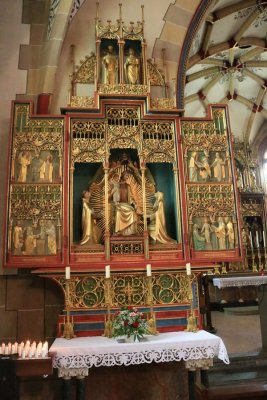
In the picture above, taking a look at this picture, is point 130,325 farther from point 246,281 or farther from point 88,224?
point 246,281

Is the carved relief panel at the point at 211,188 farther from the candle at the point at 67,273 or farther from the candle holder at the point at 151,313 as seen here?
the candle at the point at 67,273

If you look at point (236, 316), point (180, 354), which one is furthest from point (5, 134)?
point (236, 316)

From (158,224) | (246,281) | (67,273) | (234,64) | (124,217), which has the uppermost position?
(234,64)

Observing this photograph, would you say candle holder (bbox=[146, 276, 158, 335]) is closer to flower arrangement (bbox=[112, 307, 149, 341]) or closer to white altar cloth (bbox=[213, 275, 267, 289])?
flower arrangement (bbox=[112, 307, 149, 341])

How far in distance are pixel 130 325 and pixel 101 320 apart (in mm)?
670

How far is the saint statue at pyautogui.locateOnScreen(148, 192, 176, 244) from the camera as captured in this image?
5699mm

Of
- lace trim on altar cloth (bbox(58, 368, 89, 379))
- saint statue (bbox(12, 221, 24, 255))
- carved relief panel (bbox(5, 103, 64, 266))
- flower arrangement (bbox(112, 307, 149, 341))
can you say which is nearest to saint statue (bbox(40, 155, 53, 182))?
carved relief panel (bbox(5, 103, 64, 266))

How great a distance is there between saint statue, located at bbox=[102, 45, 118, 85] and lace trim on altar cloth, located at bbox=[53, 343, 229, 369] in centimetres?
409

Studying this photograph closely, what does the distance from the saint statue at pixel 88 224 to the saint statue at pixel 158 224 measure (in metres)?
0.83

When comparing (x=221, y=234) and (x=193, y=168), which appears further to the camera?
(x=193, y=168)

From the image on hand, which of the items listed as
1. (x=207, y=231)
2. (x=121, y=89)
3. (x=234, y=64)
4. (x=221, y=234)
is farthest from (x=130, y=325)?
(x=234, y=64)

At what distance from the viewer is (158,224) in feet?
18.8

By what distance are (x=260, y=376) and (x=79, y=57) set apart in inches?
240

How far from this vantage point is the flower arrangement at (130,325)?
466 cm
